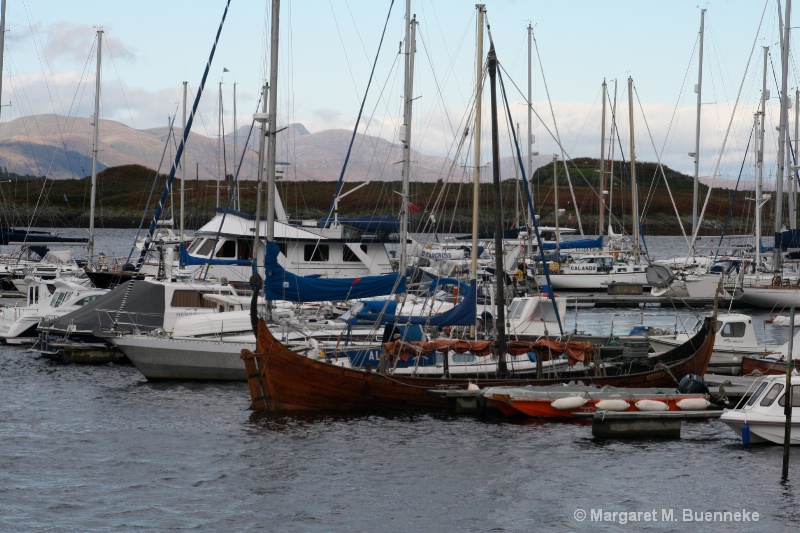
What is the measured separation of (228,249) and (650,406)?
24.1 m

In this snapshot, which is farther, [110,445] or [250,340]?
[250,340]

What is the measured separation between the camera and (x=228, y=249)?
45906 mm

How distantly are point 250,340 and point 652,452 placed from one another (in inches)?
534

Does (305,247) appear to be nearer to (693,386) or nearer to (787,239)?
(693,386)

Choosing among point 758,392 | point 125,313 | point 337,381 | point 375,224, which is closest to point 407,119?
point 375,224

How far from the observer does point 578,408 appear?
27.1 metres

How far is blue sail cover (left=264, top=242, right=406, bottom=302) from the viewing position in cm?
3105

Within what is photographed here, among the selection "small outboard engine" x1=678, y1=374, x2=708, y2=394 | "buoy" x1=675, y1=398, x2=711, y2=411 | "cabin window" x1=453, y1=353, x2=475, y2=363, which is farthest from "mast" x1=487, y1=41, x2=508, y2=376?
"buoy" x1=675, y1=398, x2=711, y2=411

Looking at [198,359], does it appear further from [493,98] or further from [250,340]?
[493,98]

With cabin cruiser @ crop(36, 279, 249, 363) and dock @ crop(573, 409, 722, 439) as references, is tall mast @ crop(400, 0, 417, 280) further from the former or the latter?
dock @ crop(573, 409, 722, 439)

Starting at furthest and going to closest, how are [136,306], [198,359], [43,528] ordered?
[136,306] → [198,359] → [43,528]

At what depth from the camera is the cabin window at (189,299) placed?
121 ft

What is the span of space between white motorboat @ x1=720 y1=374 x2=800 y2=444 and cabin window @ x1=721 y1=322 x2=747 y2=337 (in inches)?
459

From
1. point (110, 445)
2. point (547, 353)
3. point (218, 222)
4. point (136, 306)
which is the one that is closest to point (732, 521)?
point (547, 353)
